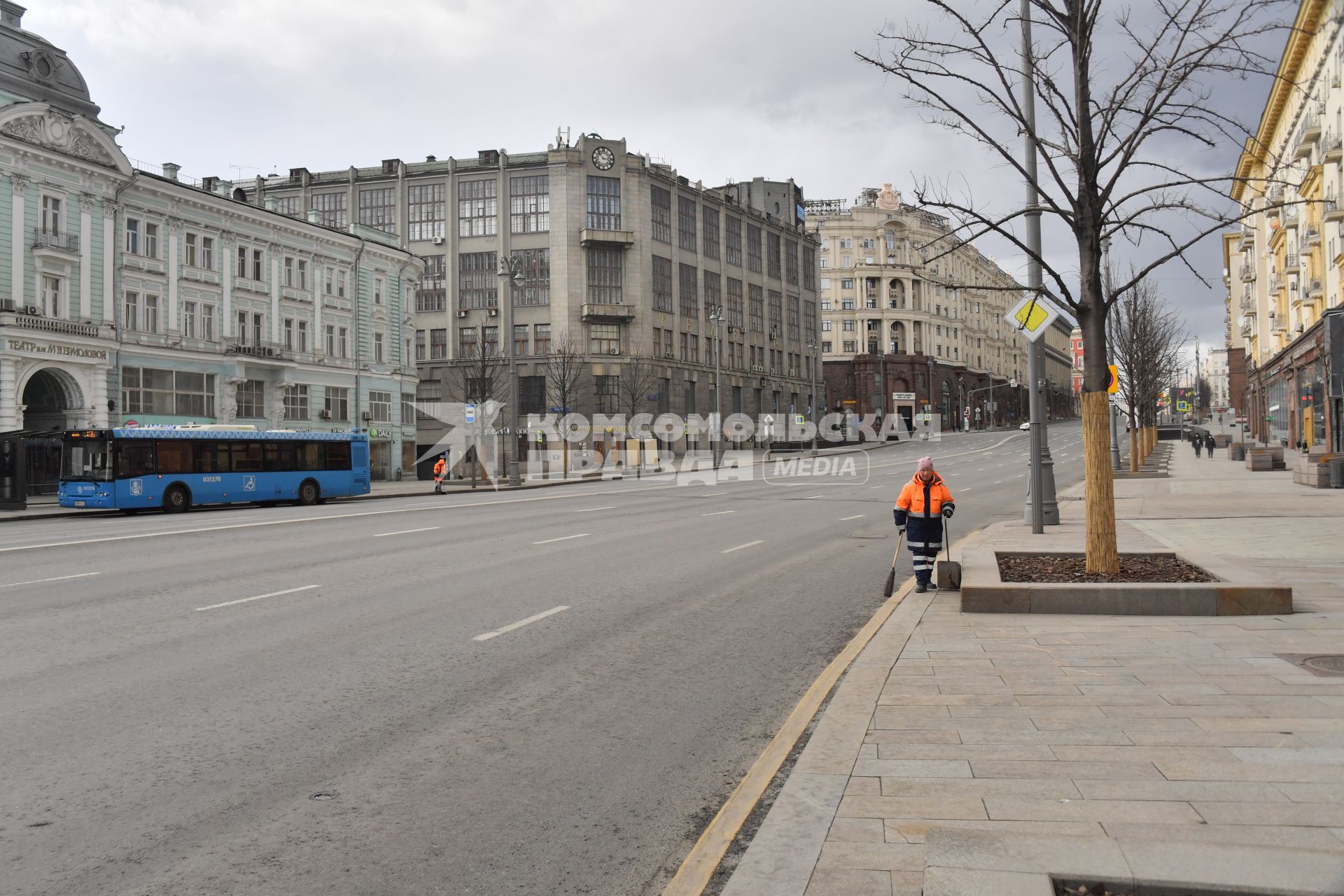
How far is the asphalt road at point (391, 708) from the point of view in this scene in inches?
163

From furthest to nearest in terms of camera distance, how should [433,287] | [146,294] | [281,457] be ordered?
[433,287] < [146,294] < [281,457]

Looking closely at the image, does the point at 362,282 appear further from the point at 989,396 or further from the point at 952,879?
the point at 989,396

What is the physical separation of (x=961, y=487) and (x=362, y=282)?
33311 mm

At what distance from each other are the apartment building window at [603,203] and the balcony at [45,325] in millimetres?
41142

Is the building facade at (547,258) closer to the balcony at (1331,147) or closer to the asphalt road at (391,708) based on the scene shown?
the balcony at (1331,147)

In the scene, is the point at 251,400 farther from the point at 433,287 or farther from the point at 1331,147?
the point at 1331,147

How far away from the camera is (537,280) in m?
72.3

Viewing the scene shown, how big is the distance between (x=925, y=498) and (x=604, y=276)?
64054 millimetres

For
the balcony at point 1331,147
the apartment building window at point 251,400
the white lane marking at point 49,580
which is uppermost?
the balcony at point 1331,147

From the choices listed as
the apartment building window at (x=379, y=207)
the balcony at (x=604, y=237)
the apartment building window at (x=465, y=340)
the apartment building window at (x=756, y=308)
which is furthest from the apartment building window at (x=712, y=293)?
the apartment building window at (x=379, y=207)

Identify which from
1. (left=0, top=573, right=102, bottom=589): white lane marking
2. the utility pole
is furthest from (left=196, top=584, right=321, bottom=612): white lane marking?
the utility pole

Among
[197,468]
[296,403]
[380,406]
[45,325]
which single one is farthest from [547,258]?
[197,468]

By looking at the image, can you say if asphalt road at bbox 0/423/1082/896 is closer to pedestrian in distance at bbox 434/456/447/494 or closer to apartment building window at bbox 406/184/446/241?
pedestrian in distance at bbox 434/456/447/494

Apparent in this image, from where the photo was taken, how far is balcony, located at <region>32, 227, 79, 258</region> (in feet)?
113
